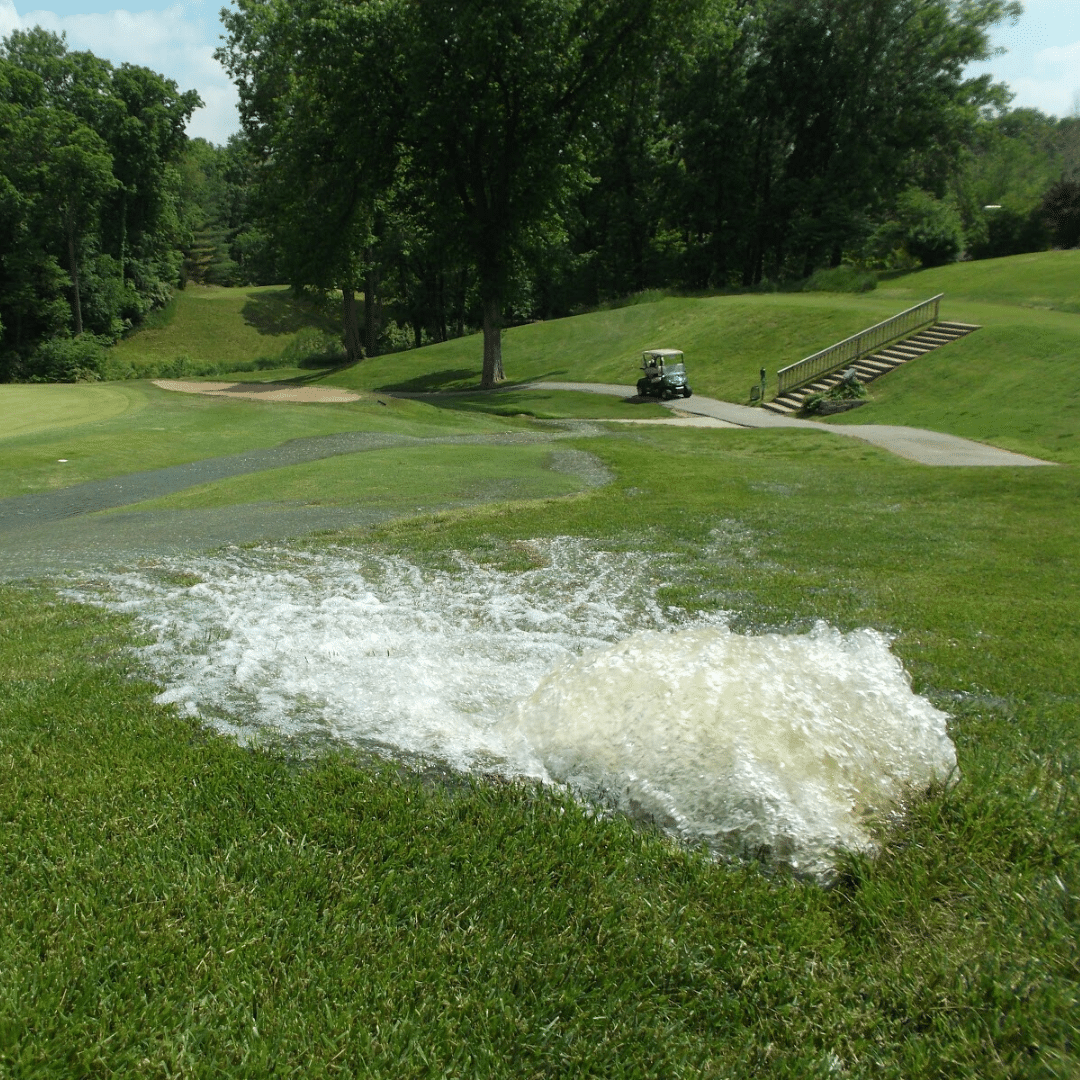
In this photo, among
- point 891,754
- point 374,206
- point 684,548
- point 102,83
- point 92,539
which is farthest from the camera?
point 102,83

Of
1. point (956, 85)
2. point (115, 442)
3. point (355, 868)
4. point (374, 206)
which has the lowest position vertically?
point (115, 442)

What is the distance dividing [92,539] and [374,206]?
1431 inches

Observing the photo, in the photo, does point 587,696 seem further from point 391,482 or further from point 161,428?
point 161,428

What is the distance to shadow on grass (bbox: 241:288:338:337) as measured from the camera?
7750 cm

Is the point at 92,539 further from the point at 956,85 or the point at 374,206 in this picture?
the point at 956,85

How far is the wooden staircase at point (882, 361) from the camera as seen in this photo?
32.7 metres

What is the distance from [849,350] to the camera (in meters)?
34.0

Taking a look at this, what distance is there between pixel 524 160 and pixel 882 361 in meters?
16.7

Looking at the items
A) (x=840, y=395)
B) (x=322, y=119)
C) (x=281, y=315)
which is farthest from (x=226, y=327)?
(x=840, y=395)

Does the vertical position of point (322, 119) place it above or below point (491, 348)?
above

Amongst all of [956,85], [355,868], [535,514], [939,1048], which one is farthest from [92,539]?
[956,85]

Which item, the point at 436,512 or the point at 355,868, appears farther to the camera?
the point at 436,512

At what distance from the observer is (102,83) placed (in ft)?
221

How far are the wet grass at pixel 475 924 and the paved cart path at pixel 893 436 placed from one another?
16.7 metres
